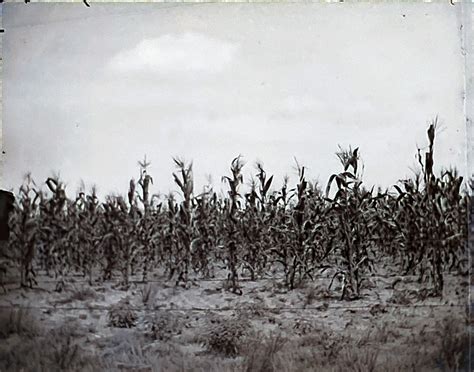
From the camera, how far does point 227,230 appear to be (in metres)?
3.16

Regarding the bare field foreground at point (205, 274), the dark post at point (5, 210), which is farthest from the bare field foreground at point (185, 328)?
the dark post at point (5, 210)

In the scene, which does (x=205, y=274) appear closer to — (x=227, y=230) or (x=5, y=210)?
(x=227, y=230)

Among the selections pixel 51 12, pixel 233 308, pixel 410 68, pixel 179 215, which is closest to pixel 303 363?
pixel 233 308

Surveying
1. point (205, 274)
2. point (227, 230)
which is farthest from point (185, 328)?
point (227, 230)

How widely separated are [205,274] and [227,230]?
0.24 m

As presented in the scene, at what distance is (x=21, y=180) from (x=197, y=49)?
107cm

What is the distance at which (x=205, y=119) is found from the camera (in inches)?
126

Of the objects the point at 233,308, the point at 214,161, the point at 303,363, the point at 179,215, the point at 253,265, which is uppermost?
the point at 214,161

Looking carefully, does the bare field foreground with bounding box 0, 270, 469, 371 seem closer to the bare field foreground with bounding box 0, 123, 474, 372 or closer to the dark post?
the bare field foreground with bounding box 0, 123, 474, 372

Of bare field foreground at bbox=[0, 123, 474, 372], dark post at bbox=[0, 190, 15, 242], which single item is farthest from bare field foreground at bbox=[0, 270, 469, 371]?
dark post at bbox=[0, 190, 15, 242]

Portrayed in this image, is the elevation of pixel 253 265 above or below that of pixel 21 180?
below

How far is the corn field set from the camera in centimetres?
315

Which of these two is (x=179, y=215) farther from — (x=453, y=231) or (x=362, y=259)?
(x=453, y=231)

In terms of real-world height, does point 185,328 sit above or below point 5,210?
below
